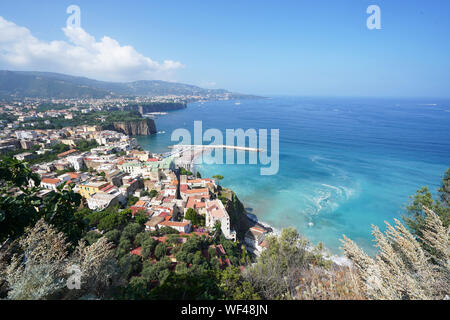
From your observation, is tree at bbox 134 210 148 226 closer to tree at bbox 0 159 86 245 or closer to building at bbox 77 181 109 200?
building at bbox 77 181 109 200

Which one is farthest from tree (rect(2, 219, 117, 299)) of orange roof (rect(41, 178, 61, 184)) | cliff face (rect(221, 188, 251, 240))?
orange roof (rect(41, 178, 61, 184))

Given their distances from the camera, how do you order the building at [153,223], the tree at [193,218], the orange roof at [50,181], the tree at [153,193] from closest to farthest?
the building at [153,223]
the tree at [193,218]
the tree at [153,193]
the orange roof at [50,181]

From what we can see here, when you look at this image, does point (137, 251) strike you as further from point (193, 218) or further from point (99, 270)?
point (99, 270)

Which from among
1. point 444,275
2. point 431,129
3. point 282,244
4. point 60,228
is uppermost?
point 431,129

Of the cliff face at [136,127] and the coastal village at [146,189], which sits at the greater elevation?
the cliff face at [136,127]

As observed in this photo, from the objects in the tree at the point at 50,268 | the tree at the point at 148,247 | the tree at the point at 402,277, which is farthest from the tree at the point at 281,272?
the tree at the point at 148,247

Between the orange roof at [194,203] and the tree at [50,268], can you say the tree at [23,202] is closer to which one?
the tree at [50,268]
